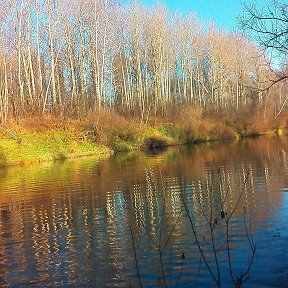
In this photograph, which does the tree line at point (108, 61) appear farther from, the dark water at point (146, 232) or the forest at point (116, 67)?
the dark water at point (146, 232)

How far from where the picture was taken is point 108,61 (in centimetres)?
5569

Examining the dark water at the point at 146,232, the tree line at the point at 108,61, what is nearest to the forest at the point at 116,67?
the tree line at the point at 108,61

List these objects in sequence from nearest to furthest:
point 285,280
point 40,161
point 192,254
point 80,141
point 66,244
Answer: point 285,280 < point 192,254 < point 66,244 < point 40,161 < point 80,141

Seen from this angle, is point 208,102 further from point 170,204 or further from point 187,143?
point 170,204

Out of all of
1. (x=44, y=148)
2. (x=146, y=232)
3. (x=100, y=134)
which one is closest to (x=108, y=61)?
(x=100, y=134)

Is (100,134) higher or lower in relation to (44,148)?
higher

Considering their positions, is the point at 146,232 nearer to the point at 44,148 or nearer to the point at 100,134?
the point at 44,148

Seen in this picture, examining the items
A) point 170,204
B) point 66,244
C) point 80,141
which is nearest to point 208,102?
point 80,141

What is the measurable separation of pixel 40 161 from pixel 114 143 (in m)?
10.3

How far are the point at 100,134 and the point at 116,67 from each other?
19.6m

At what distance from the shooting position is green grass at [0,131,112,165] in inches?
1344

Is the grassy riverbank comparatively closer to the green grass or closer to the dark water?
the green grass

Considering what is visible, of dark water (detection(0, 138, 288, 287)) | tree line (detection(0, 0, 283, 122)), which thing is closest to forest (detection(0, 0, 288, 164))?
tree line (detection(0, 0, 283, 122))

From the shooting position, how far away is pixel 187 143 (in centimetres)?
4828
